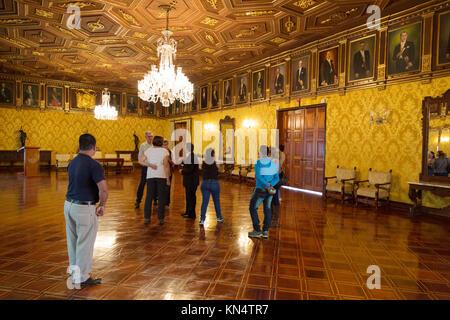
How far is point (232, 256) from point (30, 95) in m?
16.4

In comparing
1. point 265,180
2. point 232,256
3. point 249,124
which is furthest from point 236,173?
point 232,256

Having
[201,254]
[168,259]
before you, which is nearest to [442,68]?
[201,254]

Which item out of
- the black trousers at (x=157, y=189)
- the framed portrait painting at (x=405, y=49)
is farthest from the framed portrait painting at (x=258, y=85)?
the black trousers at (x=157, y=189)

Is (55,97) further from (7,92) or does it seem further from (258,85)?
(258,85)

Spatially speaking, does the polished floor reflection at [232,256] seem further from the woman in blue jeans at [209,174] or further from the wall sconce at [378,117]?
the wall sconce at [378,117]

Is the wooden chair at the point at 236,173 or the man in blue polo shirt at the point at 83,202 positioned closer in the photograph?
the man in blue polo shirt at the point at 83,202

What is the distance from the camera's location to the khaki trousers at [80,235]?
261 centimetres

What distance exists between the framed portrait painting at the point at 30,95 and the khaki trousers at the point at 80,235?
1568 cm

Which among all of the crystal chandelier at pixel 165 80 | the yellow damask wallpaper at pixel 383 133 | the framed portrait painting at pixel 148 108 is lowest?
the yellow damask wallpaper at pixel 383 133

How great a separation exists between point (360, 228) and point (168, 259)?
3.70m

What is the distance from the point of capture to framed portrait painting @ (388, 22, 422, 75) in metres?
6.62

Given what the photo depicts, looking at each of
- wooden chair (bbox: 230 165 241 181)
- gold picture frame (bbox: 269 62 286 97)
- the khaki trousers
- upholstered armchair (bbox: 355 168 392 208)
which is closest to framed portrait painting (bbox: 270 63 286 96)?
gold picture frame (bbox: 269 62 286 97)

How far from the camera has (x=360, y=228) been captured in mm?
5156
